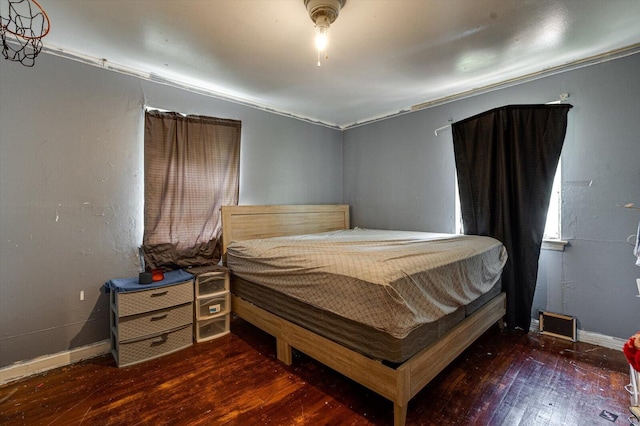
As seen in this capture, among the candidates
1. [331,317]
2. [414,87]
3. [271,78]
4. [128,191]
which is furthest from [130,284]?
[414,87]

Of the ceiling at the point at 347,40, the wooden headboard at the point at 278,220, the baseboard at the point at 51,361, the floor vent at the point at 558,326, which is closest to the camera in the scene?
the ceiling at the point at 347,40

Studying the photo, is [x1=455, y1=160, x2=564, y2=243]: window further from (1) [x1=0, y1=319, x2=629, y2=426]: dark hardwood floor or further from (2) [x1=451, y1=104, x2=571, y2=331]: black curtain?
(1) [x1=0, y1=319, x2=629, y2=426]: dark hardwood floor

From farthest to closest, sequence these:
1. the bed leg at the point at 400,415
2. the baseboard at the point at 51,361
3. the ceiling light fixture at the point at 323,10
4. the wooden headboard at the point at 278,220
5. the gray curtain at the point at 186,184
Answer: the wooden headboard at the point at 278,220 < the gray curtain at the point at 186,184 < the baseboard at the point at 51,361 < the ceiling light fixture at the point at 323,10 < the bed leg at the point at 400,415

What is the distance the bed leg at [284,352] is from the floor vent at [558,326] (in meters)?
2.29

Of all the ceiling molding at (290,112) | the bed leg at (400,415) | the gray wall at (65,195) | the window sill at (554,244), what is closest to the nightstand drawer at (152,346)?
the gray wall at (65,195)

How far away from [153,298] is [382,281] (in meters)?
1.81

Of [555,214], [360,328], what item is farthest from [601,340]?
[360,328]

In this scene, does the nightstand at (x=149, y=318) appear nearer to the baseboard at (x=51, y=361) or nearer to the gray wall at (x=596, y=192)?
the baseboard at (x=51, y=361)

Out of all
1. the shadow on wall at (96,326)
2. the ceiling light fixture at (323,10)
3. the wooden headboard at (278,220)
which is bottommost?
the shadow on wall at (96,326)

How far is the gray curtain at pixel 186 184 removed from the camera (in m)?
2.57

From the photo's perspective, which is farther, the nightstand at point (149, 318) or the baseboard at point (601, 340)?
the baseboard at point (601, 340)

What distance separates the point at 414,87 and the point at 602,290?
8.07 feet

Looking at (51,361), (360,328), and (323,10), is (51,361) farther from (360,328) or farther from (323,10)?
(323,10)

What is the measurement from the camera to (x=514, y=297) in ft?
8.84
